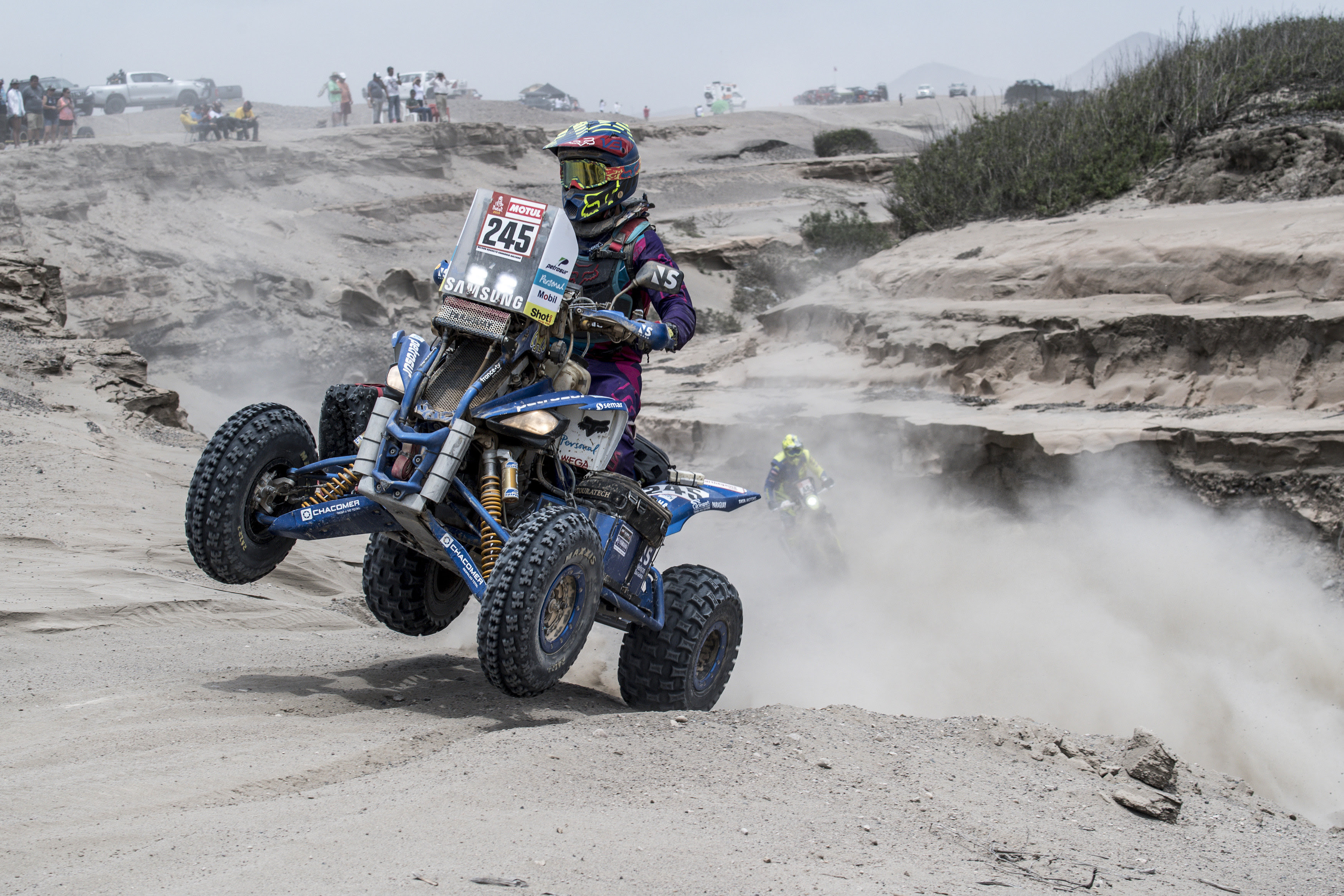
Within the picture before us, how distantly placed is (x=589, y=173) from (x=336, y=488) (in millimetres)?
1925

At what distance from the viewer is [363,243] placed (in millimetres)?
27844

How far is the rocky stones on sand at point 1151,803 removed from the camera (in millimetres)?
4098

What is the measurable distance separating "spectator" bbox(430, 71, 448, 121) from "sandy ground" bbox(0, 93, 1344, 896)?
19.7 metres

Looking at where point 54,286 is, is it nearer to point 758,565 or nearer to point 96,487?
point 96,487

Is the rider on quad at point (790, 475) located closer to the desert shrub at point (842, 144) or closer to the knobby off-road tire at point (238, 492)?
the knobby off-road tire at point (238, 492)

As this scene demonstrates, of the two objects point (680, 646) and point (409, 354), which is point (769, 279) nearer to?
point (680, 646)

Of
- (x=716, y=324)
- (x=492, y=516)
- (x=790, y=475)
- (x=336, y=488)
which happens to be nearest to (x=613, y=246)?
(x=492, y=516)

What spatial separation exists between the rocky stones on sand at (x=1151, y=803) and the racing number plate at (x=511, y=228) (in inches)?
125

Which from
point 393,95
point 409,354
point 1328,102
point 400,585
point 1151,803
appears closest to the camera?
point 1151,803

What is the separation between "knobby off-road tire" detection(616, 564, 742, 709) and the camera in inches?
213

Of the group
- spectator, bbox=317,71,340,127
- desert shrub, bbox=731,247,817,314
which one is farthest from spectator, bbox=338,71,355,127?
desert shrub, bbox=731,247,817,314

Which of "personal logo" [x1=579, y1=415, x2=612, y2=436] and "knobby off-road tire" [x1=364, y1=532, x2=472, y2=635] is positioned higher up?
"personal logo" [x1=579, y1=415, x2=612, y2=436]

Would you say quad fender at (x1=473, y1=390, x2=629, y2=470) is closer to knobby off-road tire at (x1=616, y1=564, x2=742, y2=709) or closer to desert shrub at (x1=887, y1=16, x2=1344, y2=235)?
knobby off-road tire at (x1=616, y1=564, x2=742, y2=709)

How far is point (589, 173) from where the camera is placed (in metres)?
5.36
